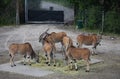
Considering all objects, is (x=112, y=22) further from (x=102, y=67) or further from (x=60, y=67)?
(x=60, y=67)

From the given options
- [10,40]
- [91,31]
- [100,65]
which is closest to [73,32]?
[91,31]

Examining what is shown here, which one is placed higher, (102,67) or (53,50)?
(53,50)

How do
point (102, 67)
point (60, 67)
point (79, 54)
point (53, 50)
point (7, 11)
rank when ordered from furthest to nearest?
point (7, 11) → point (102, 67) → point (53, 50) → point (60, 67) → point (79, 54)

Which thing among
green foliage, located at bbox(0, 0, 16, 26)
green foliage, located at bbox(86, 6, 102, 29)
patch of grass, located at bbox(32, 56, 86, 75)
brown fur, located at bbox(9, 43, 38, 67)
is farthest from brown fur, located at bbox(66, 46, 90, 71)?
green foliage, located at bbox(0, 0, 16, 26)

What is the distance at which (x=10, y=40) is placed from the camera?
2145 cm

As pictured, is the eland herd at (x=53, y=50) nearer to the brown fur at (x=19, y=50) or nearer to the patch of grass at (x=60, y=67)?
the brown fur at (x=19, y=50)

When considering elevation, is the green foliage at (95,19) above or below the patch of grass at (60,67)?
above

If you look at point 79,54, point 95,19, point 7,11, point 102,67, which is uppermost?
point 7,11

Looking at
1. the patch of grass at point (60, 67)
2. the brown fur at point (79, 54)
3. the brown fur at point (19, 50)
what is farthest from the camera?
the brown fur at point (19, 50)

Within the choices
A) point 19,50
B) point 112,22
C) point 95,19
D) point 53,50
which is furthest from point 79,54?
point 95,19

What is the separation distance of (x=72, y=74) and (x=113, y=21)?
12272mm

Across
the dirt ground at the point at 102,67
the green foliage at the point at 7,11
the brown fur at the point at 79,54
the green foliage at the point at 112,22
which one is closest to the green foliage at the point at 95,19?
the green foliage at the point at 112,22

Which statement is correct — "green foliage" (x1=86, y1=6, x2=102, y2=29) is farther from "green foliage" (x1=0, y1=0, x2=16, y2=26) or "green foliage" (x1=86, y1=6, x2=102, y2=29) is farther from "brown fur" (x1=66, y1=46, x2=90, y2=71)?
"brown fur" (x1=66, y1=46, x2=90, y2=71)

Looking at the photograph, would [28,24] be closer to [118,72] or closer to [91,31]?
[91,31]
